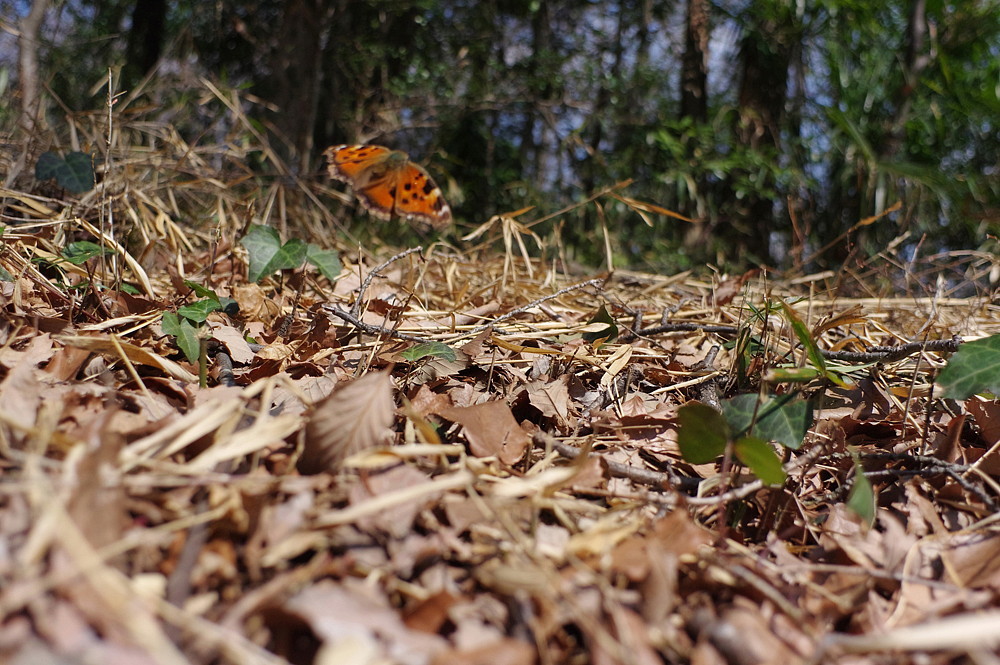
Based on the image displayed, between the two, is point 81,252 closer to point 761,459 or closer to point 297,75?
point 761,459

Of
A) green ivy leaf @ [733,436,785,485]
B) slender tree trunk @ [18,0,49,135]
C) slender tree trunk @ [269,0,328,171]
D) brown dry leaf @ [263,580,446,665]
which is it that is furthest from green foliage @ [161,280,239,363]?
slender tree trunk @ [269,0,328,171]

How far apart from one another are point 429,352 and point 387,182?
131 cm

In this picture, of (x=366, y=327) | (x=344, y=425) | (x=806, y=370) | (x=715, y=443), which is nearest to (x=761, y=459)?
(x=715, y=443)

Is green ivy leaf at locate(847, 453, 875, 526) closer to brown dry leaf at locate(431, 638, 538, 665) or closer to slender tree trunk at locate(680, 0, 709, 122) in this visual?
brown dry leaf at locate(431, 638, 538, 665)

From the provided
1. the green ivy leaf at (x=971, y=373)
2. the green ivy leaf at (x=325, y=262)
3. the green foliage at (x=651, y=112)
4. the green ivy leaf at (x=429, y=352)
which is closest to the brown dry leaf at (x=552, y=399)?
the green ivy leaf at (x=429, y=352)

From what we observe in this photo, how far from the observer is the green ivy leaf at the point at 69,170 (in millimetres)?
1522

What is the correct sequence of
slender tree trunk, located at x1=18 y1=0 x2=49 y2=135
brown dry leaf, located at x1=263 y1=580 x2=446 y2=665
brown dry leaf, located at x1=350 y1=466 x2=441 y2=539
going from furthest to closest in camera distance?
slender tree trunk, located at x1=18 y1=0 x2=49 y2=135, brown dry leaf, located at x1=350 y1=466 x2=441 y2=539, brown dry leaf, located at x1=263 y1=580 x2=446 y2=665

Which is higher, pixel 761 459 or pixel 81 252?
pixel 81 252

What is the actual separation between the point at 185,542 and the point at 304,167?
326 cm

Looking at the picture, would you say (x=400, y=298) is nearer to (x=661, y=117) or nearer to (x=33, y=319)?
(x=33, y=319)

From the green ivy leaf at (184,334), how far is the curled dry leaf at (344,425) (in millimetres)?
375

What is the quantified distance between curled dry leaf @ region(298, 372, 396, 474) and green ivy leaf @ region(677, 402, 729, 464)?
36 centimetres

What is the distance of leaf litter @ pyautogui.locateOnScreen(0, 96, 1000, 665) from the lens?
1.57ft

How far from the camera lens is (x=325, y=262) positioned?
4.64 ft
